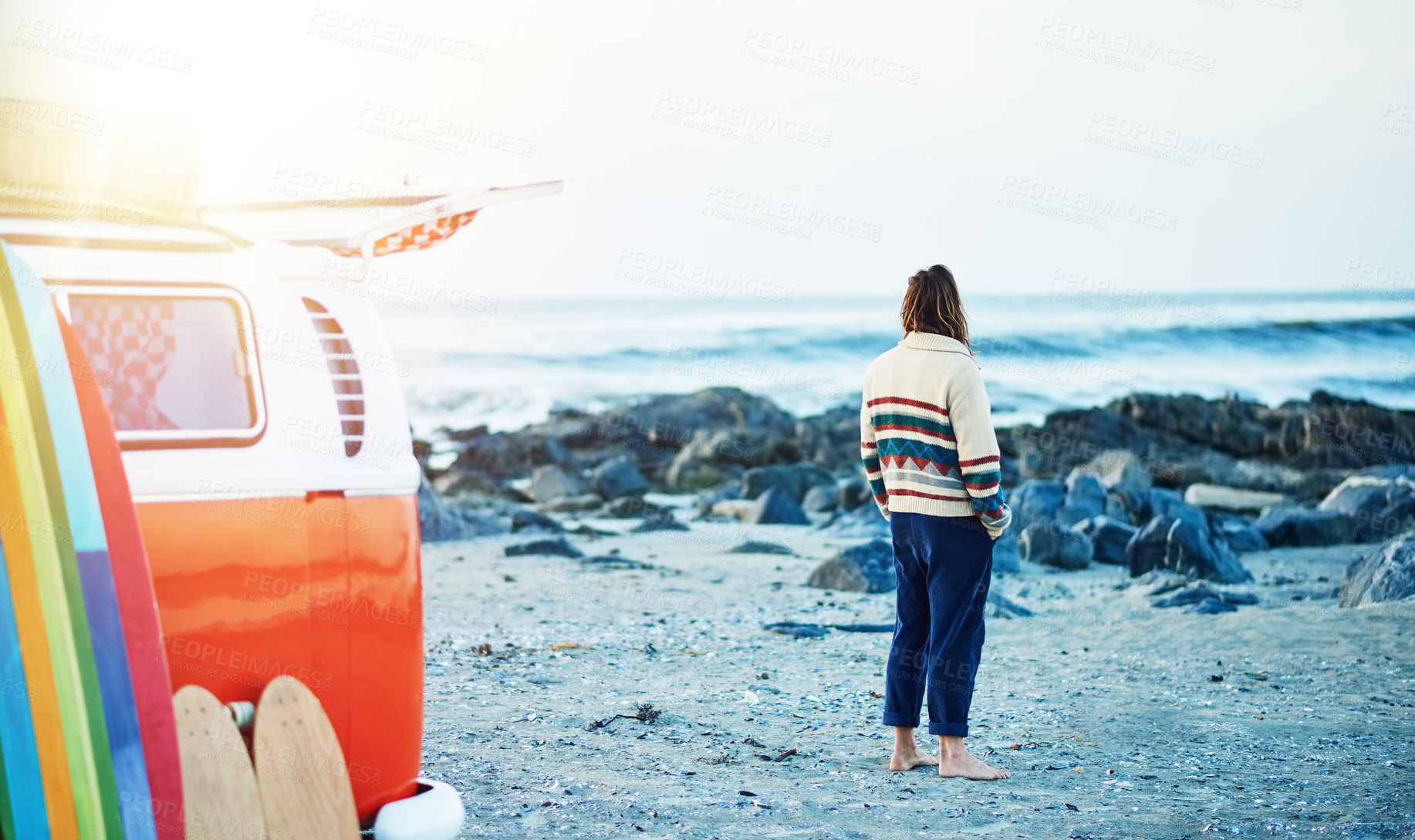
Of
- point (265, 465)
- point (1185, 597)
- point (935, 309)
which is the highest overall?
point (935, 309)

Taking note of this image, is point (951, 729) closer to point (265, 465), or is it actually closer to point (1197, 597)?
point (265, 465)

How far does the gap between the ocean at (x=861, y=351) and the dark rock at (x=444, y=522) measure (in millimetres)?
13899

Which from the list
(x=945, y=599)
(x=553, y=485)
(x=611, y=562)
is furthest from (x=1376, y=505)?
(x=553, y=485)

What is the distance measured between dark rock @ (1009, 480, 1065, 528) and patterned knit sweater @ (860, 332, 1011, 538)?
22.6 feet

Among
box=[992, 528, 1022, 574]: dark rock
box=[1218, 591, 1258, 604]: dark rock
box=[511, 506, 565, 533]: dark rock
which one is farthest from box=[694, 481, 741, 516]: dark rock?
box=[1218, 591, 1258, 604]: dark rock

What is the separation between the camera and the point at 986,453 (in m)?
4.55

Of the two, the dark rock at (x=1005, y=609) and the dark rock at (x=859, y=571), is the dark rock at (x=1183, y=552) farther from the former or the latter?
the dark rock at (x=859, y=571)

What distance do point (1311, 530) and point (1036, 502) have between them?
2531 mm

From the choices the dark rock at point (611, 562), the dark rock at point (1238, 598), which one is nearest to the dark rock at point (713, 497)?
the dark rock at point (611, 562)

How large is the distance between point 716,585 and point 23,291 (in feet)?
23.3

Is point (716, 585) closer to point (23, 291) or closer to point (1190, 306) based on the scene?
point (23, 291)

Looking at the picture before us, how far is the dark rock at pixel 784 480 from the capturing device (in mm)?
14789

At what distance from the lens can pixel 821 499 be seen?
14375 mm

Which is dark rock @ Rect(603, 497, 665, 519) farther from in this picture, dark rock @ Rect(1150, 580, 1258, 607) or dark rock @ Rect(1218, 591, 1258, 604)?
dark rock @ Rect(1218, 591, 1258, 604)
